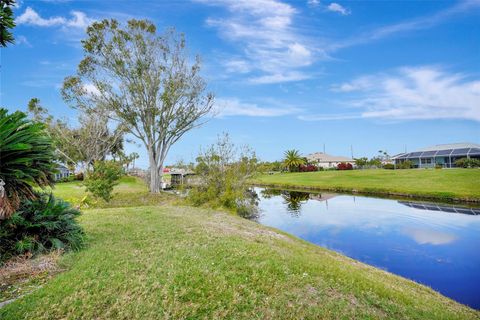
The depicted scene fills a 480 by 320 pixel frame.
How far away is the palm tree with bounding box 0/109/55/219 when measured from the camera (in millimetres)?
5194

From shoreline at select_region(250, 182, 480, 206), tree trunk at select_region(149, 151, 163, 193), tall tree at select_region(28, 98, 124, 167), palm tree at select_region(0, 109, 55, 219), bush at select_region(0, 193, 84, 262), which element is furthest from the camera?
tall tree at select_region(28, 98, 124, 167)

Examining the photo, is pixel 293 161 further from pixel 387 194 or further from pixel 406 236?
pixel 406 236

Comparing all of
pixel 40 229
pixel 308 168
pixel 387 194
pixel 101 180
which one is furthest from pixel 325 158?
pixel 40 229

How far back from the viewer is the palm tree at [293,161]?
7519cm

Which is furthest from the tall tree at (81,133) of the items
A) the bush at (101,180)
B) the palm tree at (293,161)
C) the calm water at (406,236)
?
the palm tree at (293,161)

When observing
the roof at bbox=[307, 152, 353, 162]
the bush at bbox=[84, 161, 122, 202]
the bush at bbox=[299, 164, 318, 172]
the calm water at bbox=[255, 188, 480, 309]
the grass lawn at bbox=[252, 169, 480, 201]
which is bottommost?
the calm water at bbox=[255, 188, 480, 309]

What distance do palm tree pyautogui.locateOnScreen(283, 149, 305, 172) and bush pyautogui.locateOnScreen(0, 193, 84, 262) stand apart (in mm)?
70348

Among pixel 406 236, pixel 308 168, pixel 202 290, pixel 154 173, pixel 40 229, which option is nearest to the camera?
pixel 202 290

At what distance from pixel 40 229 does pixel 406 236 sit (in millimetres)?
16167

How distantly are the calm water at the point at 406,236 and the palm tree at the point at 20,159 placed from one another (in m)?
11.2

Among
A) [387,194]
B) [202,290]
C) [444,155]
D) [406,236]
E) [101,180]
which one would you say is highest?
[444,155]

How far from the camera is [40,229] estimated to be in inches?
249

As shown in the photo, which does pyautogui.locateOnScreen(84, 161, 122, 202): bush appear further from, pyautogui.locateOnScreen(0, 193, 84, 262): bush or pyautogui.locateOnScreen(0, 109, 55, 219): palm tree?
pyautogui.locateOnScreen(0, 109, 55, 219): palm tree

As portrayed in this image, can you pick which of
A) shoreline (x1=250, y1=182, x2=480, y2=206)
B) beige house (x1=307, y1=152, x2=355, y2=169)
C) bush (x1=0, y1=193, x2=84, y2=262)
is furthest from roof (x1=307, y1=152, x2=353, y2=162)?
bush (x1=0, y1=193, x2=84, y2=262)
